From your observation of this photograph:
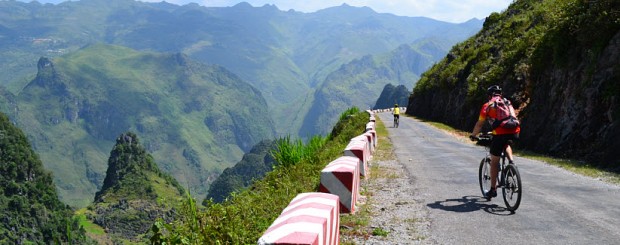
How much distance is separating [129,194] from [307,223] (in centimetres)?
16630

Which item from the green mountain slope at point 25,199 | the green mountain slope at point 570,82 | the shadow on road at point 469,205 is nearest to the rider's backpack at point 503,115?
the shadow on road at point 469,205

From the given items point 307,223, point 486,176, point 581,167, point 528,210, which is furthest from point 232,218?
point 581,167

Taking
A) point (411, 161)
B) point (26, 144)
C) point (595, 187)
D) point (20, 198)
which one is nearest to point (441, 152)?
point (411, 161)

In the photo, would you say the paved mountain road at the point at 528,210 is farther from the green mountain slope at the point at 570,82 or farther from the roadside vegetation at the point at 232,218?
the green mountain slope at the point at 570,82

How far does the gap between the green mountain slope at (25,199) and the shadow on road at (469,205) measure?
9154 centimetres

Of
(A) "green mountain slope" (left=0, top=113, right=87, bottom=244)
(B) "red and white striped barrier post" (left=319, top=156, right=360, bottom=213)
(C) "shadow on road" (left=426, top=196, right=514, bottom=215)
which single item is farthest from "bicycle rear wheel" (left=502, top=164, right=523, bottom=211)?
(A) "green mountain slope" (left=0, top=113, right=87, bottom=244)

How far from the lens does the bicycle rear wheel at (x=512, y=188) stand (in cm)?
866

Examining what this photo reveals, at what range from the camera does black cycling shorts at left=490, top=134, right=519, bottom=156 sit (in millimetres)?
9055

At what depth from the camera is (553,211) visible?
9.05 meters

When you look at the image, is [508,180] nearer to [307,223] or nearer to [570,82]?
[307,223]

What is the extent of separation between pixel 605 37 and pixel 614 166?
6.09 m

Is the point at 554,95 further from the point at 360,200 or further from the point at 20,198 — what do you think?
the point at 20,198

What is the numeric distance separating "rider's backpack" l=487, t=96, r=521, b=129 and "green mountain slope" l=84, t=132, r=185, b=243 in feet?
430

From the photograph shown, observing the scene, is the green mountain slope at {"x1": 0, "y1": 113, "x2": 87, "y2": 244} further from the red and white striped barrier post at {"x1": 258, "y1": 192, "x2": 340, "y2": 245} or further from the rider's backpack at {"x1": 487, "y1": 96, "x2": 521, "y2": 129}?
the red and white striped barrier post at {"x1": 258, "y1": 192, "x2": 340, "y2": 245}
